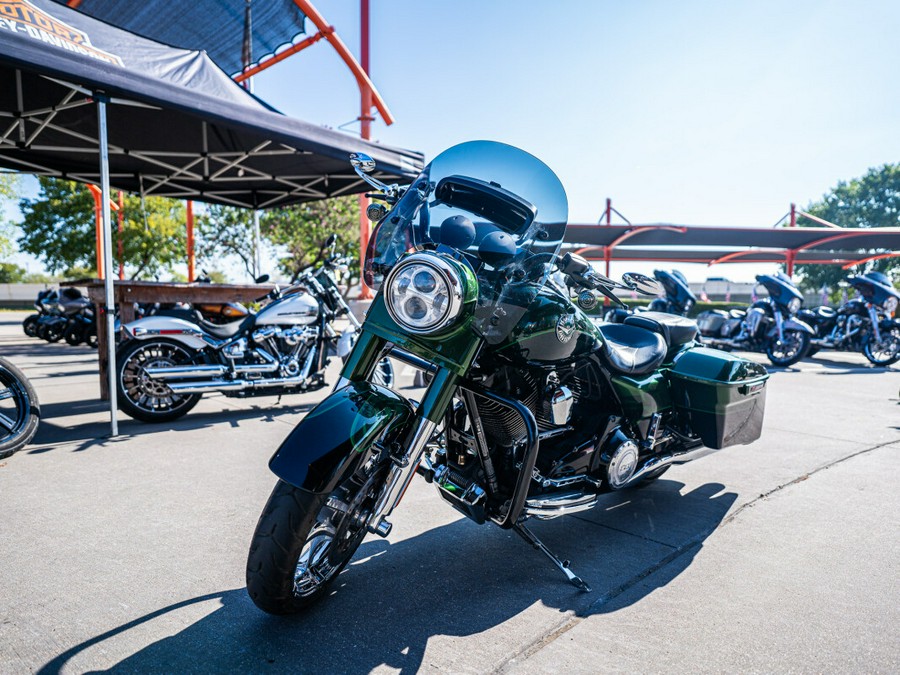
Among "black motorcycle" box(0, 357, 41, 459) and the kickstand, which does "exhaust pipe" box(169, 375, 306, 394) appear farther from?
the kickstand

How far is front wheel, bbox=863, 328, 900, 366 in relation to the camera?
1012cm

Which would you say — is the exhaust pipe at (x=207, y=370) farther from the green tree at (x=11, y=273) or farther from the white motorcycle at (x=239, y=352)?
the green tree at (x=11, y=273)

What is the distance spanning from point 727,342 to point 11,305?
41977 mm

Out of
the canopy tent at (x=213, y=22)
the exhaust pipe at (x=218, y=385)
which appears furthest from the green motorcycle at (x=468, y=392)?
the canopy tent at (x=213, y=22)

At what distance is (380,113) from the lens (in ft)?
44.0

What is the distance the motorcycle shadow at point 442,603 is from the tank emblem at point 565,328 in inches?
38.4

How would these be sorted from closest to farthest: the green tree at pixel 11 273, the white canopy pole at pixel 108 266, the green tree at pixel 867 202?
1. the white canopy pole at pixel 108 266
2. the green tree at pixel 867 202
3. the green tree at pixel 11 273

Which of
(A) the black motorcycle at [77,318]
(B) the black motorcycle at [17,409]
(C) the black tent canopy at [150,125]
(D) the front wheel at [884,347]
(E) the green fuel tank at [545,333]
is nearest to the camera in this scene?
(E) the green fuel tank at [545,333]

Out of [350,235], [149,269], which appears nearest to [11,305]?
[149,269]

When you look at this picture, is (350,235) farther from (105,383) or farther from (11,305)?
(11,305)

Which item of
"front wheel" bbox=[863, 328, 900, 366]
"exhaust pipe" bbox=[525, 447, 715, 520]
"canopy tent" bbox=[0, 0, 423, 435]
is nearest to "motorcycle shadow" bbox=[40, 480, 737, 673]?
"exhaust pipe" bbox=[525, 447, 715, 520]

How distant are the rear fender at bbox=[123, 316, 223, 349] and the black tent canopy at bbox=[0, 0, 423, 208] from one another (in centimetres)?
168

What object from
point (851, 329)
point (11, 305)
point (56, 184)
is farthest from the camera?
point (11, 305)

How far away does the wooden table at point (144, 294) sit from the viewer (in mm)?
5668
